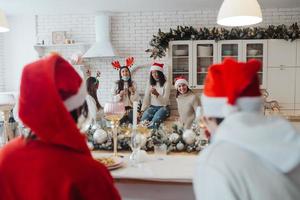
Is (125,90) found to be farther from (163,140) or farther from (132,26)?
(163,140)

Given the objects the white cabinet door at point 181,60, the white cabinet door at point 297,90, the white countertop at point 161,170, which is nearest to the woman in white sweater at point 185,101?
the white cabinet door at point 181,60

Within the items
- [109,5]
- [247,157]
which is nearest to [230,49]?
[109,5]

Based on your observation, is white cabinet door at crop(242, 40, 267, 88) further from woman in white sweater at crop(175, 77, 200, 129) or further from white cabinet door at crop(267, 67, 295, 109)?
woman in white sweater at crop(175, 77, 200, 129)

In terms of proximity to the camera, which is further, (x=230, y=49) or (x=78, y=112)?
(x=230, y=49)

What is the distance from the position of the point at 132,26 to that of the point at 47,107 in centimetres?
537

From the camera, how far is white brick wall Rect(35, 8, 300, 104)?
19.9 ft

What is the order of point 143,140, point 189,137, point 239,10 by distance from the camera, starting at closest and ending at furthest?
point 143,140
point 189,137
point 239,10

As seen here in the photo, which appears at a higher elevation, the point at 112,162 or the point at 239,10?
the point at 239,10

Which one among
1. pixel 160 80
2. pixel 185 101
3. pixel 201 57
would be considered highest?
pixel 201 57

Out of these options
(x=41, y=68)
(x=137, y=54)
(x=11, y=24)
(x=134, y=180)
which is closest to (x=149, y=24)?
(x=137, y=54)

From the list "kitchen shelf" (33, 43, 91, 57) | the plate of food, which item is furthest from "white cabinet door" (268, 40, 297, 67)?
the plate of food

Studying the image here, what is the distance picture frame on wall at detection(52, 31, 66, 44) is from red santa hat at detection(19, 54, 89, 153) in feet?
17.9

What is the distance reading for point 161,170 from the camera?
186 cm

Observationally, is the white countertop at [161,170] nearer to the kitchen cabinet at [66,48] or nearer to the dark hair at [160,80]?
the dark hair at [160,80]
